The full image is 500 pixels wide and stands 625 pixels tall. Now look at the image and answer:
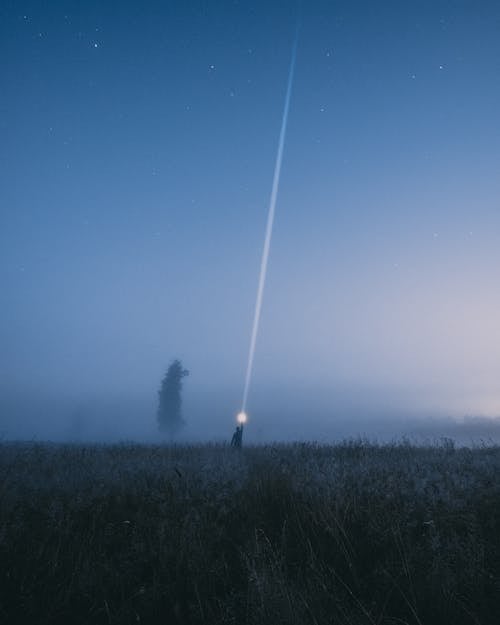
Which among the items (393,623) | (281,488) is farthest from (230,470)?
(393,623)

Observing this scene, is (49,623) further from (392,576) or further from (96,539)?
(392,576)

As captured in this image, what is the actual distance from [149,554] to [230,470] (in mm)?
3632

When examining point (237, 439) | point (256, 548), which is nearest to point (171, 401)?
point (237, 439)

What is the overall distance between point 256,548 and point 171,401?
193 ft

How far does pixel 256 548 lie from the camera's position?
3621 millimetres

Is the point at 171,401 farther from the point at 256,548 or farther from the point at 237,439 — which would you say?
the point at 256,548

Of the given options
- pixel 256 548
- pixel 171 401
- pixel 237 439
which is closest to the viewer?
pixel 256 548

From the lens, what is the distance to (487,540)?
4004mm

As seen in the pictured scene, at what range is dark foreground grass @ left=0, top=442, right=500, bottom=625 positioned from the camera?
295 centimetres

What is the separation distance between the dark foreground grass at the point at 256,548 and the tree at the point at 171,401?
5442cm

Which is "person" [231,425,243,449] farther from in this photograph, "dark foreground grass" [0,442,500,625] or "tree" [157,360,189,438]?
"tree" [157,360,189,438]

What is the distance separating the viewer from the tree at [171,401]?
59.2 metres

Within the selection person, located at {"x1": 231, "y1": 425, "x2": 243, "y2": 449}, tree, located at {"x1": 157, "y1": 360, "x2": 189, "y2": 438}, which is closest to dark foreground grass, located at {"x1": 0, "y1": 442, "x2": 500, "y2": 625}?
person, located at {"x1": 231, "y1": 425, "x2": 243, "y2": 449}

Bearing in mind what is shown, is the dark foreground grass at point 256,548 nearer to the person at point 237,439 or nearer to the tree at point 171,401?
the person at point 237,439
